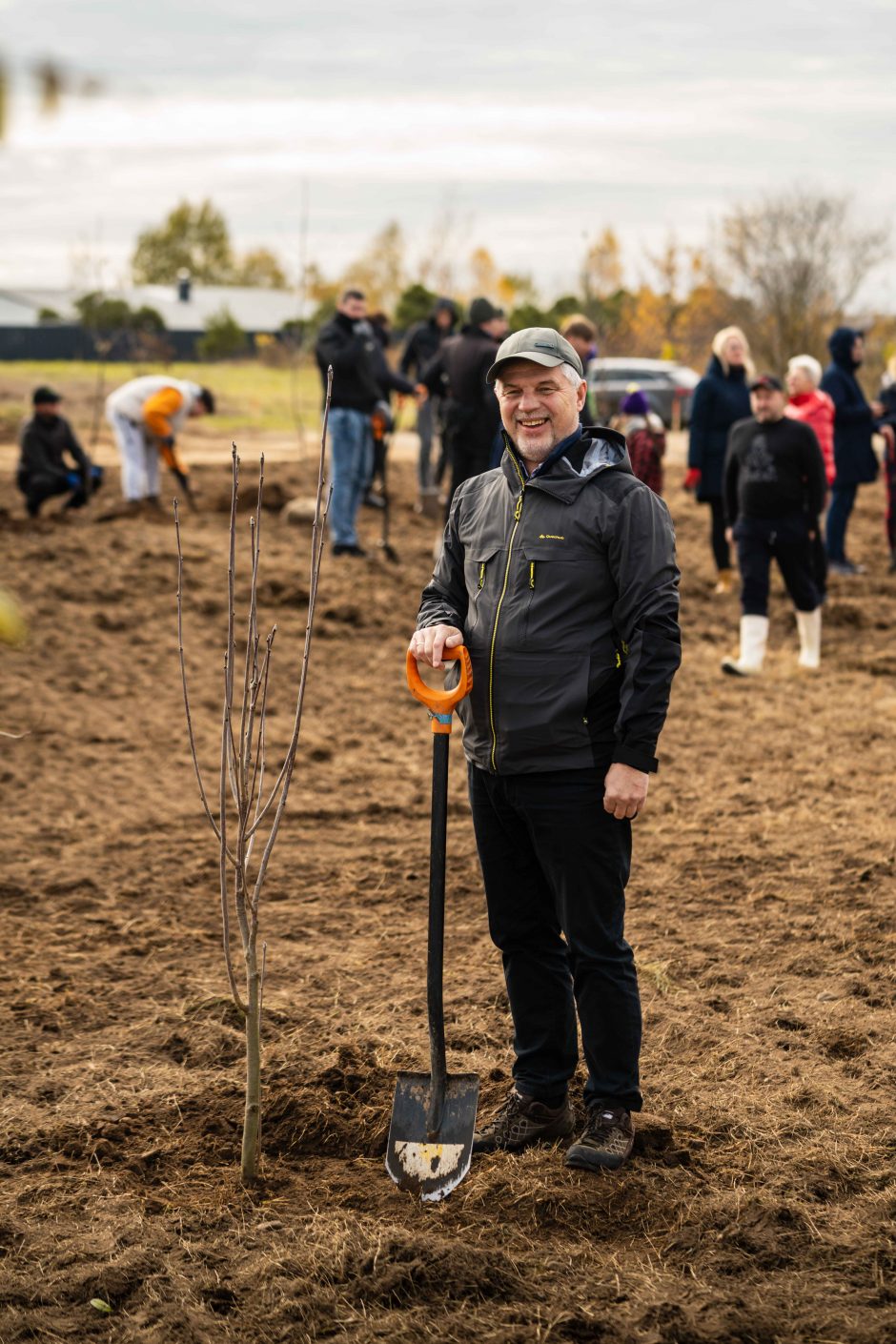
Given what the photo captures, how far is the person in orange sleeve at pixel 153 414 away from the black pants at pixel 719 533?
4.36 meters

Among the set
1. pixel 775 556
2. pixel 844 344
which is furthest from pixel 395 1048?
pixel 844 344

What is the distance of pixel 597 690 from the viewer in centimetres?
339

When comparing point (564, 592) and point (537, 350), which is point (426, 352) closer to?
point (537, 350)

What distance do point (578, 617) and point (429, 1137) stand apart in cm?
135

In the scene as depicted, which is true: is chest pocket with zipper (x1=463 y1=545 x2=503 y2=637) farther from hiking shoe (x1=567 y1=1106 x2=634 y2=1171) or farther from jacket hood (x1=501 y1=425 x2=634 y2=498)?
hiking shoe (x1=567 y1=1106 x2=634 y2=1171)

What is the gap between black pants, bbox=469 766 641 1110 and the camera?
3422 millimetres

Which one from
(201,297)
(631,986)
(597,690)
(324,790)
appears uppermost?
(201,297)

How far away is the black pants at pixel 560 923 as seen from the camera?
3422 mm

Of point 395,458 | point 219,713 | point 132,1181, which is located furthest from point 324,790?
point 395,458

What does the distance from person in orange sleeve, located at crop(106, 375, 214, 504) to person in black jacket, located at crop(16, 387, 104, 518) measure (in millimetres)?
919

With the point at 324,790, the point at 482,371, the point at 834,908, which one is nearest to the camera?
the point at 834,908

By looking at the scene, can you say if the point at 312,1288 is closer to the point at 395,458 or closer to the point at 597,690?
the point at 597,690

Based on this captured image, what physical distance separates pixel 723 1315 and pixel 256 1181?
124cm

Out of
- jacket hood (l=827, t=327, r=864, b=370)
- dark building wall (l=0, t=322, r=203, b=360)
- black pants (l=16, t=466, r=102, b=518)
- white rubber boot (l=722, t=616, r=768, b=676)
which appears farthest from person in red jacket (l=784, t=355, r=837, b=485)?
dark building wall (l=0, t=322, r=203, b=360)
